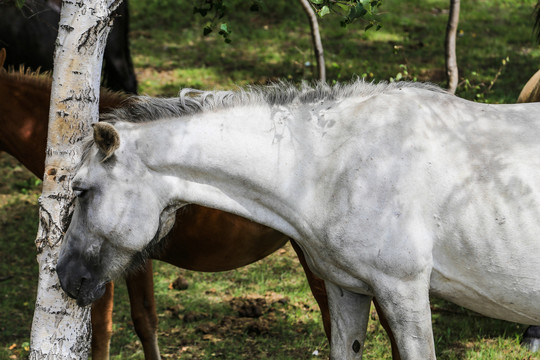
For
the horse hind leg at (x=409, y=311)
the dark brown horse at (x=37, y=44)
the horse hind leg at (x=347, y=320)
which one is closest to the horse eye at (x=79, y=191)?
the horse hind leg at (x=347, y=320)

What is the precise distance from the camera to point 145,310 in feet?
14.1

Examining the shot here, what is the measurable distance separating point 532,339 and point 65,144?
3450 mm

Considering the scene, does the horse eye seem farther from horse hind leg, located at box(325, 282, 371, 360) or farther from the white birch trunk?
horse hind leg, located at box(325, 282, 371, 360)

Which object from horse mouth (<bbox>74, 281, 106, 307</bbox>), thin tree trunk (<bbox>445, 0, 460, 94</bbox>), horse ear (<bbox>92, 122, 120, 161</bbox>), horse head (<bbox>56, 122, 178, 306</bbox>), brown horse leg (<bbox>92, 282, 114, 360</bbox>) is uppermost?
thin tree trunk (<bbox>445, 0, 460, 94</bbox>)

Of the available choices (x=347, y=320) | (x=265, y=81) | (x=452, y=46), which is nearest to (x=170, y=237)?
(x=347, y=320)

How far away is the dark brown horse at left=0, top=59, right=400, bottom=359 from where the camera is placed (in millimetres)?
3926

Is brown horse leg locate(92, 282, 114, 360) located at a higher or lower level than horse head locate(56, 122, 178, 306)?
lower

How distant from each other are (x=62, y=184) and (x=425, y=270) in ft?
5.63

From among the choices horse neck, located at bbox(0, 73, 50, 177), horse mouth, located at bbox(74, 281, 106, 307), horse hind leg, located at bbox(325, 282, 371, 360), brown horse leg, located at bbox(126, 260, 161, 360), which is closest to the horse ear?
horse mouth, located at bbox(74, 281, 106, 307)

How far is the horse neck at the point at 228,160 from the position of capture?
2906 millimetres

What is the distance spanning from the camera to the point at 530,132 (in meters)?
2.87

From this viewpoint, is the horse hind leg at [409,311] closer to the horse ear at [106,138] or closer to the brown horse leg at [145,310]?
the horse ear at [106,138]

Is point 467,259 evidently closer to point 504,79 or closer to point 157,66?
point 504,79

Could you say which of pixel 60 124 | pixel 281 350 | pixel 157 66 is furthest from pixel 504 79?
pixel 60 124
